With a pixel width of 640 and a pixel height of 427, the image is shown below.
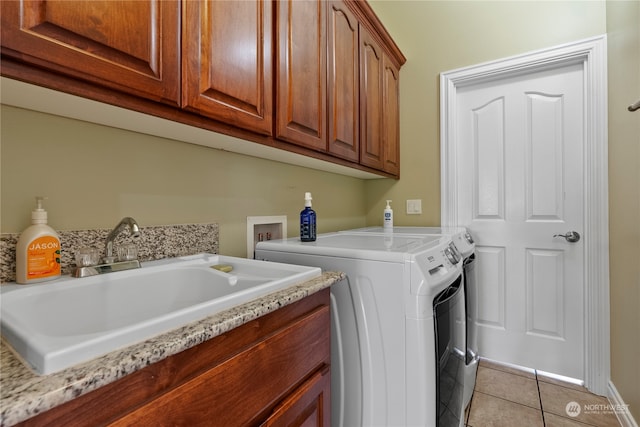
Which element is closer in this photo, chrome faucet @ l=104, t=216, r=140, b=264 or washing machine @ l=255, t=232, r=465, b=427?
chrome faucet @ l=104, t=216, r=140, b=264

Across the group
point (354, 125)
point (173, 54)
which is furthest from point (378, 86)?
point (173, 54)

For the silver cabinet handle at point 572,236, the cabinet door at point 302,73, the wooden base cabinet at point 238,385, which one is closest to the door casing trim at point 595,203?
the silver cabinet handle at point 572,236

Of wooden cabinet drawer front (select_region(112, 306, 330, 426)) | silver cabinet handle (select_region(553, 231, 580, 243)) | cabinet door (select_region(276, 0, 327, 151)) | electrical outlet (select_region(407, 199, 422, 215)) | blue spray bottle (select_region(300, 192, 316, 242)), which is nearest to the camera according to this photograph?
wooden cabinet drawer front (select_region(112, 306, 330, 426))

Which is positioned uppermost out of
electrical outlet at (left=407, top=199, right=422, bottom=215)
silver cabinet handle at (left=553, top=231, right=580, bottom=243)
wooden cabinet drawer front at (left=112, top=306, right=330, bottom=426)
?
electrical outlet at (left=407, top=199, right=422, bottom=215)

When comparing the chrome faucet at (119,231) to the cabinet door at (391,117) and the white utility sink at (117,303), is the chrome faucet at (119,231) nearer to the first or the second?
the white utility sink at (117,303)

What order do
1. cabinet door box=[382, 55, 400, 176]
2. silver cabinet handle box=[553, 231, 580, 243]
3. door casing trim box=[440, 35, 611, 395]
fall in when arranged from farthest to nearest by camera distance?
cabinet door box=[382, 55, 400, 176] → silver cabinet handle box=[553, 231, 580, 243] → door casing trim box=[440, 35, 611, 395]

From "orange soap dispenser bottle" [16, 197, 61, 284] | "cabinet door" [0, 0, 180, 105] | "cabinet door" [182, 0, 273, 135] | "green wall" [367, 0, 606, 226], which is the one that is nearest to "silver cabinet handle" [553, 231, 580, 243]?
"green wall" [367, 0, 606, 226]

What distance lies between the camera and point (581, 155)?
190 centimetres

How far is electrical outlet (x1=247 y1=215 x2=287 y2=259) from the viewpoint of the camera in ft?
4.85

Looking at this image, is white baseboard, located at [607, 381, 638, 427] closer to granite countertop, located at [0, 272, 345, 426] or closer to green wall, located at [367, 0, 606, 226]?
green wall, located at [367, 0, 606, 226]

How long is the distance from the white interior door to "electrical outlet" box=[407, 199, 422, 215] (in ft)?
0.95

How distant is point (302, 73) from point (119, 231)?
0.92 meters

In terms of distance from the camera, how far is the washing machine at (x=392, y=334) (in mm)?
998

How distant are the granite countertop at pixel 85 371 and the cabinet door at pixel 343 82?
111 cm
